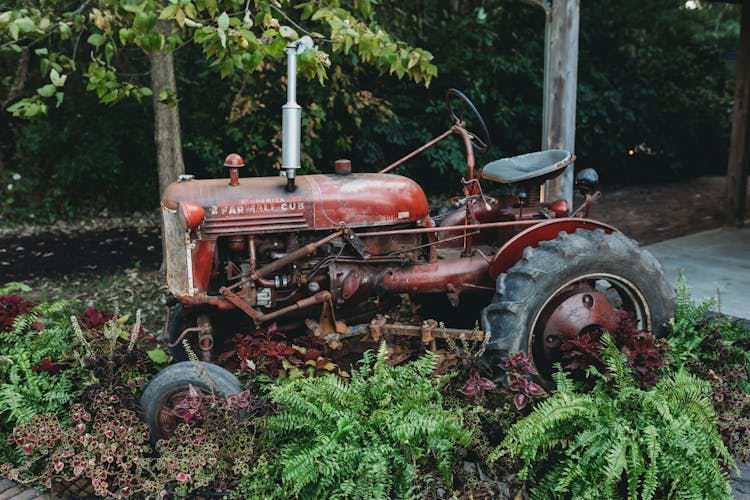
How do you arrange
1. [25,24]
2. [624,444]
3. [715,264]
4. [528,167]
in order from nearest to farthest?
[624,444] < [25,24] < [528,167] < [715,264]

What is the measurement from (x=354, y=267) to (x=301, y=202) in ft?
1.51

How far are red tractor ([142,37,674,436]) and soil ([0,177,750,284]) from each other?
11.9 feet

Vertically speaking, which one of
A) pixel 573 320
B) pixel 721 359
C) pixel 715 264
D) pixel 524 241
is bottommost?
pixel 721 359

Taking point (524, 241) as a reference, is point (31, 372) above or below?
below

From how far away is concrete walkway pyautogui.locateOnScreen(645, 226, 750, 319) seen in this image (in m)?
5.14

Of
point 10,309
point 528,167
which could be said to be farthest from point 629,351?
point 10,309

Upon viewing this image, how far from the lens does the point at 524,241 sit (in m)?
3.57

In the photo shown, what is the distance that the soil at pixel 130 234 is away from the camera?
6891 mm

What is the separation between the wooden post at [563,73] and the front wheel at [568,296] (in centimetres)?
149

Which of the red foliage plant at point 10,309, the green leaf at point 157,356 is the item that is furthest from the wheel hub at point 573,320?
the red foliage plant at point 10,309

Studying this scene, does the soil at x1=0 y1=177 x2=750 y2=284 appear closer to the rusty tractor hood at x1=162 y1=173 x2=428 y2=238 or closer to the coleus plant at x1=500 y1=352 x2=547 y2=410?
the rusty tractor hood at x1=162 y1=173 x2=428 y2=238

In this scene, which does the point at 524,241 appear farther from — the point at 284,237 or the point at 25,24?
the point at 25,24

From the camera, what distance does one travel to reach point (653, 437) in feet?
8.90

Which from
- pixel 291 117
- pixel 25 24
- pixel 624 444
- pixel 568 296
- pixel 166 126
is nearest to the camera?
pixel 624 444
